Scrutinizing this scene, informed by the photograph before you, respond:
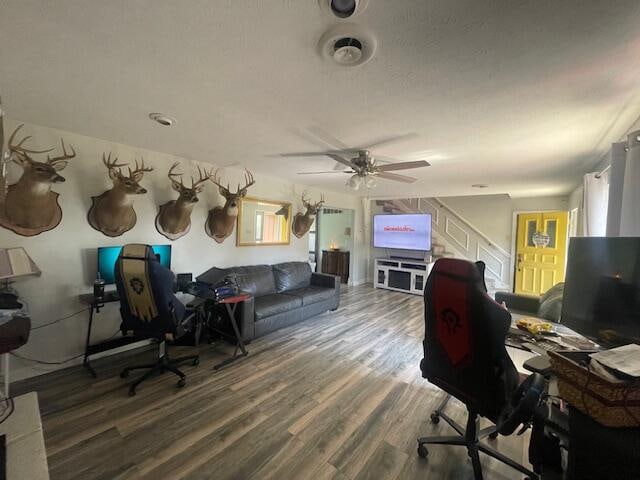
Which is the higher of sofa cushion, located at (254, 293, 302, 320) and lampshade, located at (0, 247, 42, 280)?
lampshade, located at (0, 247, 42, 280)

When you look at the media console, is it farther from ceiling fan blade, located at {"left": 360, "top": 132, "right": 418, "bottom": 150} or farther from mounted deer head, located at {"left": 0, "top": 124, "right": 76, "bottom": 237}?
mounted deer head, located at {"left": 0, "top": 124, "right": 76, "bottom": 237}

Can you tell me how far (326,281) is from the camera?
4.71m

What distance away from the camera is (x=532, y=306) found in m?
3.26

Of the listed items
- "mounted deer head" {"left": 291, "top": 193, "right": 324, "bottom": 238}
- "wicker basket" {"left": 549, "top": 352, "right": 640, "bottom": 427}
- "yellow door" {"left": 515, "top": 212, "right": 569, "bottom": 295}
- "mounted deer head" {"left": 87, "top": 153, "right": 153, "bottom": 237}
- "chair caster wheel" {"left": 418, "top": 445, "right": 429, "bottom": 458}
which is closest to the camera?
"wicker basket" {"left": 549, "top": 352, "right": 640, "bottom": 427}

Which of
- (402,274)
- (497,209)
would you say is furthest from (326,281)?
(497,209)

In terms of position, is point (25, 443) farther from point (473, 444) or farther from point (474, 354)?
point (473, 444)

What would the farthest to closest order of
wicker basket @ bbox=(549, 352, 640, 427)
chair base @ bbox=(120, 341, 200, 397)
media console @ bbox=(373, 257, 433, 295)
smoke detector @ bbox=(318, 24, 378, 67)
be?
media console @ bbox=(373, 257, 433, 295), chair base @ bbox=(120, 341, 200, 397), smoke detector @ bbox=(318, 24, 378, 67), wicker basket @ bbox=(549, 352, 640, 427)

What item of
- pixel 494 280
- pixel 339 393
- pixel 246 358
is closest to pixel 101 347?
pixel 246 358

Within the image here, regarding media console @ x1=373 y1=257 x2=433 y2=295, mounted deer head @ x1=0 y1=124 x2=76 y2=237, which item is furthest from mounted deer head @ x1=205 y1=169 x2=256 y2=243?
media console @ x1=373 y1=257 x2=433 y2=295

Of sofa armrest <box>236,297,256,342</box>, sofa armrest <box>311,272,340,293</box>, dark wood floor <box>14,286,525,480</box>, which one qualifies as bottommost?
dark wood floor <box>14,286,525,480</box>

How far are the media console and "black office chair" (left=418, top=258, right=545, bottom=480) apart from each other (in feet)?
15.2

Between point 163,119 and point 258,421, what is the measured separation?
8.38 feet

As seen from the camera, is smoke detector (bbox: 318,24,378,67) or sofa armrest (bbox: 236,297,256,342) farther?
sofa armrest (bbox: 236,297,256,342)

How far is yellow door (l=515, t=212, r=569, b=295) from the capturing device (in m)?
5.34
